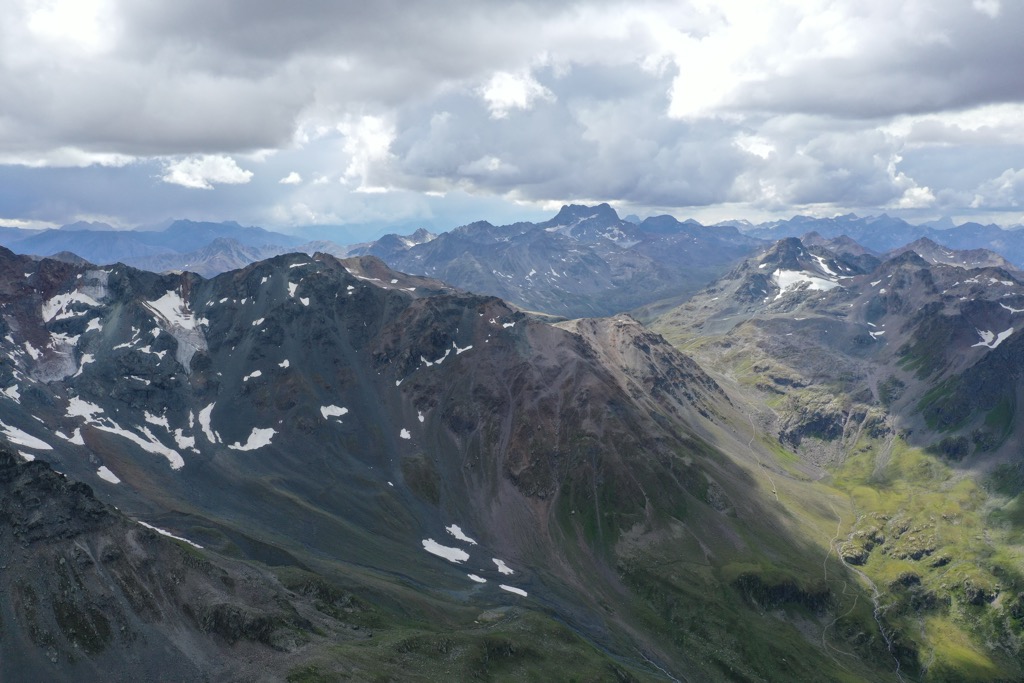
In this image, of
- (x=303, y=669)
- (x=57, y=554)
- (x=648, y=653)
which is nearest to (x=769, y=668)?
(x=648, y=653)

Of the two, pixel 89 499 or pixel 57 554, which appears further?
pixel 89 499

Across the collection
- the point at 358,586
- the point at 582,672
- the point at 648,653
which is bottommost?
the point at 648,653

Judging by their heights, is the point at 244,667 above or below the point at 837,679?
above

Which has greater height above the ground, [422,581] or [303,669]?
[303,669]

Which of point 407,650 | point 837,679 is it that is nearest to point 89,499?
point 407,650

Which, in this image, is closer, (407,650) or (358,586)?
(407,650)

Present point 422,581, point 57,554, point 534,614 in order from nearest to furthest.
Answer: point 57,554, point 534,614, point 422,581

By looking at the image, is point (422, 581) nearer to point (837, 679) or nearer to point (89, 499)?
point (89, 499)

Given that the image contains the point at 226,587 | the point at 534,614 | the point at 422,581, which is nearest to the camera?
the point at 226,587

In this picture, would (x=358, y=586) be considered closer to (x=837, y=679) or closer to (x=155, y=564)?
(x=155, y=564)
